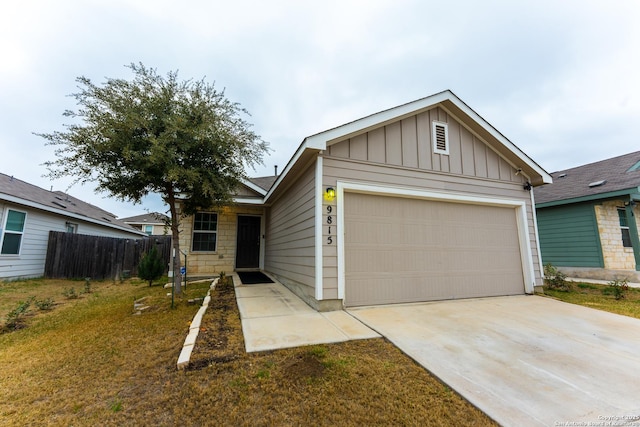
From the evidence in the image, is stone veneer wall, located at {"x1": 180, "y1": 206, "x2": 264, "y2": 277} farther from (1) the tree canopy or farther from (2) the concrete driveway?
(2) the concrete driveway

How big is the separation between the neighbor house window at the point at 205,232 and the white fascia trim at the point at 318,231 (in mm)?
5691

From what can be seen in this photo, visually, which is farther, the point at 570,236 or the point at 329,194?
the point at 570,236

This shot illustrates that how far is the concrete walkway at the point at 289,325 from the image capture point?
9.71 feet

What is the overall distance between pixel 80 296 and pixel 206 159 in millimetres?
4805

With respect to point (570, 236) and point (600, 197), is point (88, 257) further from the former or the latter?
point (600, 197)

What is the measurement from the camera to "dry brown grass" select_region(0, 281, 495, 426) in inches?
67.9

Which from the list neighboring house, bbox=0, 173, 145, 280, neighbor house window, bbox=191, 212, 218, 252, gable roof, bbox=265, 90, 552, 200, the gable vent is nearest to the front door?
neighbor house window, bbox=191, 212, 218, 252

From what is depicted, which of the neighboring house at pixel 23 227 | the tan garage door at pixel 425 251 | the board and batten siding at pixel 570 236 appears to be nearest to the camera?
the tan garage door at pixel 425 251

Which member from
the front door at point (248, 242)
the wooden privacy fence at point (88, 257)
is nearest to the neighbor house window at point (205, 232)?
the front door at point (248, 242)

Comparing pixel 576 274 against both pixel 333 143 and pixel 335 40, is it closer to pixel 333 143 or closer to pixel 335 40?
pixel 333 143

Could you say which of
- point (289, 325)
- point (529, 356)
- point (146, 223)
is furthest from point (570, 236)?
point (146, 223)

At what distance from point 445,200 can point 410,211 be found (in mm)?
930

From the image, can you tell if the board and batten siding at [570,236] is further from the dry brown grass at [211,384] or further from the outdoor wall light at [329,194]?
the dry brown grass at [211,384]

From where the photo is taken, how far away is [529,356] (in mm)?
2629
